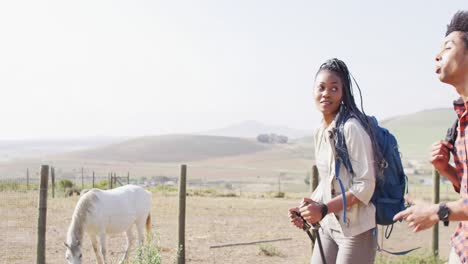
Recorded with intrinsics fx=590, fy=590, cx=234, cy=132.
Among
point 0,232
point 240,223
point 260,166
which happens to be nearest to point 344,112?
point 0,232

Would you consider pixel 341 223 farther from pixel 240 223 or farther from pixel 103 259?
pixel 240 223

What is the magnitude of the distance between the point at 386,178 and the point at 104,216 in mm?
5899

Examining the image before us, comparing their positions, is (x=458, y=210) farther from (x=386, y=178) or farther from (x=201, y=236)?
(x=201, y=236)

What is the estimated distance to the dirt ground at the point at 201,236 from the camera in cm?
935

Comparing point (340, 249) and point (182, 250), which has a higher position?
point (340, 249)

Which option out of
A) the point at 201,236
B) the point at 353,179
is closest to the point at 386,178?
the point at 353,179

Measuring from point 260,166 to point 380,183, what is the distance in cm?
10292

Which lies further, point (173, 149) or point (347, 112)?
point (173, 149)

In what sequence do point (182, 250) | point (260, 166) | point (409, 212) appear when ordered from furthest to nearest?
1. point (260, 166)
2. point (182, 250)
3. point (409, 212)

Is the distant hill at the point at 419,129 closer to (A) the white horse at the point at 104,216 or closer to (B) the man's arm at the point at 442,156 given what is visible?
(A) the white horse at the point at 104,216

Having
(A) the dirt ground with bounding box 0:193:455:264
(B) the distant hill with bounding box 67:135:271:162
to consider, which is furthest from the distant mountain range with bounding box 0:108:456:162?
(A) the dirt ground with bounding box 0:193:455:264

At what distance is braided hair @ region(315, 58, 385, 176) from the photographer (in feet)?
9.91

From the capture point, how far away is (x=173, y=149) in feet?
463

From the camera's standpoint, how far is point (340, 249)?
3102mm
